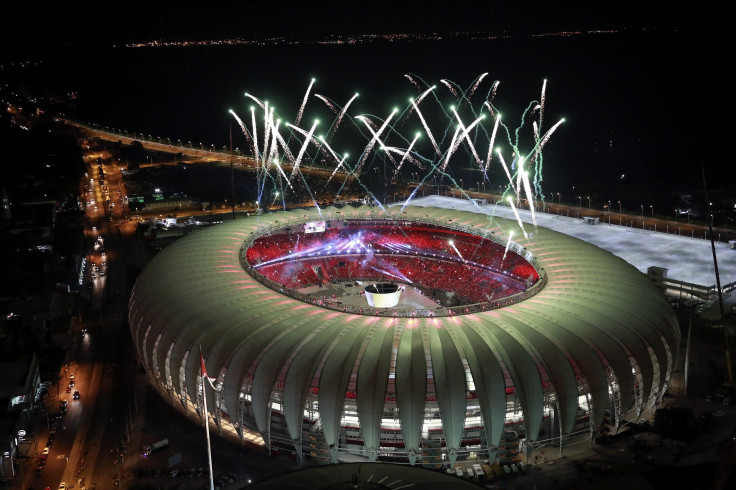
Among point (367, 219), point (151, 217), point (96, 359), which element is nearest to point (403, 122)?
point (151, 217)

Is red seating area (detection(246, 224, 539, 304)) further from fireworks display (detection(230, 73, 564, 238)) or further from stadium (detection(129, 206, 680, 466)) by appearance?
fireworks display (detection(230, 73, 564, 238))

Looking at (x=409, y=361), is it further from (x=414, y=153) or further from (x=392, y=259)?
(x=414, y=153)

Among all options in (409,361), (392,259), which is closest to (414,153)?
(392,259)

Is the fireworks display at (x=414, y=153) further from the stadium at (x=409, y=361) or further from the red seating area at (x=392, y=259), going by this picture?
the stadium at (x=409, y=361)

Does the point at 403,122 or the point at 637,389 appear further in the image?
the point at 403,122

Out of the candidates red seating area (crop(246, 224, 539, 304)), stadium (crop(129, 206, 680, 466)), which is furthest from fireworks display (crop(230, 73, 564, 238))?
stadium (crop(129, 206, 680, 466))

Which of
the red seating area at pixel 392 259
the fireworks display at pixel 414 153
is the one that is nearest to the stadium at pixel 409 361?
the red seating area at pixel 392 259

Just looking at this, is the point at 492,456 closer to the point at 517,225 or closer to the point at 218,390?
the point at 218,390
